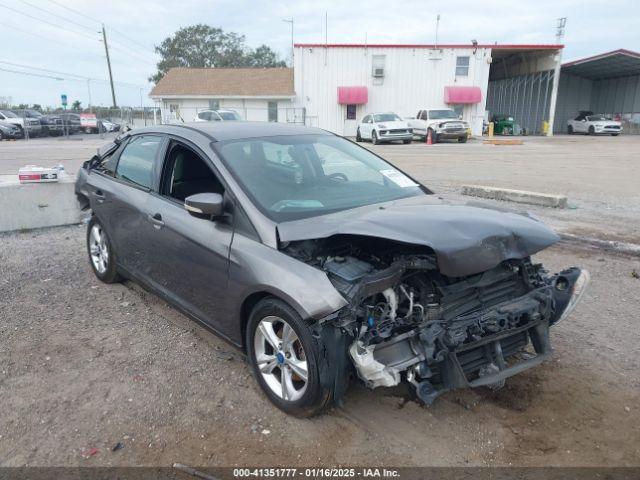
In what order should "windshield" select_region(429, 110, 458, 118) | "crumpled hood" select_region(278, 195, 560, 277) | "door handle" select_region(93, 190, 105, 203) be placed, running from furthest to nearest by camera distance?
"windshield" select_region(429, 110, 458, 118)
"door handle" select_region(93, 190, 105, 203)
"crumpled hood" select_region(278, 195, 560, 277)

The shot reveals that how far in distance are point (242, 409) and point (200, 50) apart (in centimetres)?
6531

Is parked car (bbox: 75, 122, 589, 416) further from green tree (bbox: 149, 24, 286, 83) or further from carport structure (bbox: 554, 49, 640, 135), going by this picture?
green tree (bbox: 149, 24, 286, 83)

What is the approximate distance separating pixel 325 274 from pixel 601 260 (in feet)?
14.4

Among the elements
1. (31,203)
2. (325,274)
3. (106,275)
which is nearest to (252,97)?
(31,203)

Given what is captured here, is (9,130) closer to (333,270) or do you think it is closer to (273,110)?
(273,110)

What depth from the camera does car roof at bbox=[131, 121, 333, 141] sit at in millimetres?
3857

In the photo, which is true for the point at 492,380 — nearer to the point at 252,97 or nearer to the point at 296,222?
the point at 296,222

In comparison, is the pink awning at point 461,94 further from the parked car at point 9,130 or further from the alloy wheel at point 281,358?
the alloy wheel at point 281,358

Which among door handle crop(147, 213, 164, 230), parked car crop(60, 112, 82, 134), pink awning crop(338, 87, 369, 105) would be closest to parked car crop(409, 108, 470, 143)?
pink awning crop(338, 87, 369, 105)

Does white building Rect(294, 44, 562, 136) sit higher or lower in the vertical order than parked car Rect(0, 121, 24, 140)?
higher

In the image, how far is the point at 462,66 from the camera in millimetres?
34531

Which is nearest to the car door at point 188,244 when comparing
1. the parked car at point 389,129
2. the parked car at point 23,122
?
the parked car at point 389,129

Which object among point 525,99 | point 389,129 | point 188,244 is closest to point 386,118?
point 389,129

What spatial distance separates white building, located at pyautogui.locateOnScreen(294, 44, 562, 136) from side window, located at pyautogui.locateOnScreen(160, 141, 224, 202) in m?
31.5
